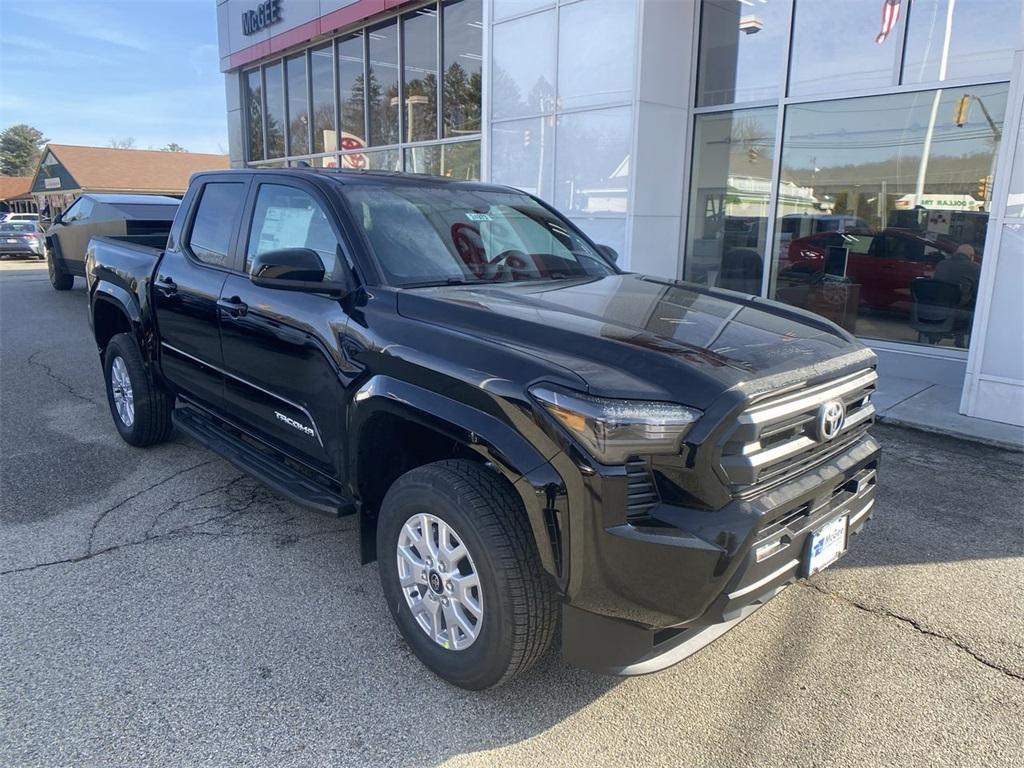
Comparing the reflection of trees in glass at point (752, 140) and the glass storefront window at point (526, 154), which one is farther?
the glass storefront window at point (526, 154)

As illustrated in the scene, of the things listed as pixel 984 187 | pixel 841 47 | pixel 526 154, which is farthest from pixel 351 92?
pixel 984 187

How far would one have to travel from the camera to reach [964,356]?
7.60 m

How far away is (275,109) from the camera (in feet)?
61.9

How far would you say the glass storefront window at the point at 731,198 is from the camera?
9.29m

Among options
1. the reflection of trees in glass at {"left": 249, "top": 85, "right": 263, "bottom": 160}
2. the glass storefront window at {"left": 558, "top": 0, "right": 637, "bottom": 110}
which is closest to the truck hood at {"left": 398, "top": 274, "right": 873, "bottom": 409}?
A: the glass storefront window at {"left": 558, "top": 0, "right": 637, "bottom": 110}

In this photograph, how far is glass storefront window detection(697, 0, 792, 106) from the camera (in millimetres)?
8969

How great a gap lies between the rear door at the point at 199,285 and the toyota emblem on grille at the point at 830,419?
3.02 metres

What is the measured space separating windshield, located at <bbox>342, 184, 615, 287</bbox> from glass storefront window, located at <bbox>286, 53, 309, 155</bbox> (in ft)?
49.9

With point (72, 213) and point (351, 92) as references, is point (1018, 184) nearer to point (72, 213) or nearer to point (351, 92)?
point (351, 92)

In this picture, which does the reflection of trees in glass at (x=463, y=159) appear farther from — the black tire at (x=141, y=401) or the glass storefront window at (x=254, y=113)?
the glass storefront window at (x=254, y=113)

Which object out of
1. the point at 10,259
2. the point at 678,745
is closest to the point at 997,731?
the point at 678,745

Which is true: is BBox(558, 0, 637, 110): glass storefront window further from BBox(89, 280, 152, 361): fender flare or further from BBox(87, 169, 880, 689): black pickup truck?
BBox(89, 280, 152, 361): fender flare

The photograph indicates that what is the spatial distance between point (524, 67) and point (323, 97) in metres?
8.26

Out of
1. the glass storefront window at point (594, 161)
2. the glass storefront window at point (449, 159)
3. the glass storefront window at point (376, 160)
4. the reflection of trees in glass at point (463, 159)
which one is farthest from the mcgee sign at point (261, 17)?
the glass storefront window at point (594, 161)
